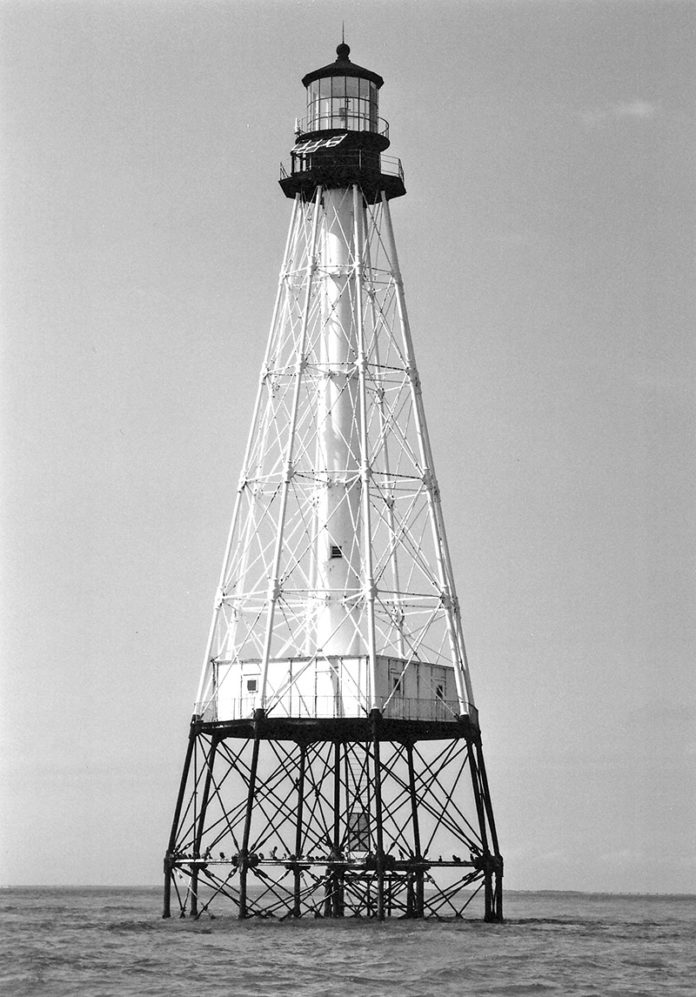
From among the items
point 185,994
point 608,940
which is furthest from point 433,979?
point 608,940

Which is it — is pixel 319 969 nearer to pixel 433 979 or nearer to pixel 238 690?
pixel 433 979

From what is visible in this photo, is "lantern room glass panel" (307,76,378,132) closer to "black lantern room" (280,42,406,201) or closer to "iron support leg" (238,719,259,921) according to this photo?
"black lantern room" (280,42,406,201)

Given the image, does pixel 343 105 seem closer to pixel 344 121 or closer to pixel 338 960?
pixel 344 121

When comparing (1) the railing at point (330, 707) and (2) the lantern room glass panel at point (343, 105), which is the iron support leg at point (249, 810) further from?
(2) the lantern room glass panel at point (343, 105)

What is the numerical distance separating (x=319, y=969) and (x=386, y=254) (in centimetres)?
3272

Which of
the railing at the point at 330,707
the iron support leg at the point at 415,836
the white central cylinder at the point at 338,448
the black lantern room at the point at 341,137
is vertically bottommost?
the iron support leg at the point at 415,836

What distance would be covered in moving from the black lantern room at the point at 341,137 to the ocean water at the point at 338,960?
2870 cm

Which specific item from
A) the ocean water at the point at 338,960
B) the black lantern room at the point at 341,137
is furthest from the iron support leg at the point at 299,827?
the black lantern room at the point at 341,137

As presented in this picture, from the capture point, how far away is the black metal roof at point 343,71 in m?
71.4

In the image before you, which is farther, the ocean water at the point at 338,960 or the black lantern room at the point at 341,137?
the black lantern room at the point at 341,137

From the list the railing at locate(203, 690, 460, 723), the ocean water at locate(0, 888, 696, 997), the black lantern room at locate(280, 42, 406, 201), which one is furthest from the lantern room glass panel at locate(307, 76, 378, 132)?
the ocean water at locate(0, 888, 696, 997)

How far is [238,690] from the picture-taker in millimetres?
64875

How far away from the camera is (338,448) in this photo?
6819cm

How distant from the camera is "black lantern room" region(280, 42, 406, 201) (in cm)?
7012
